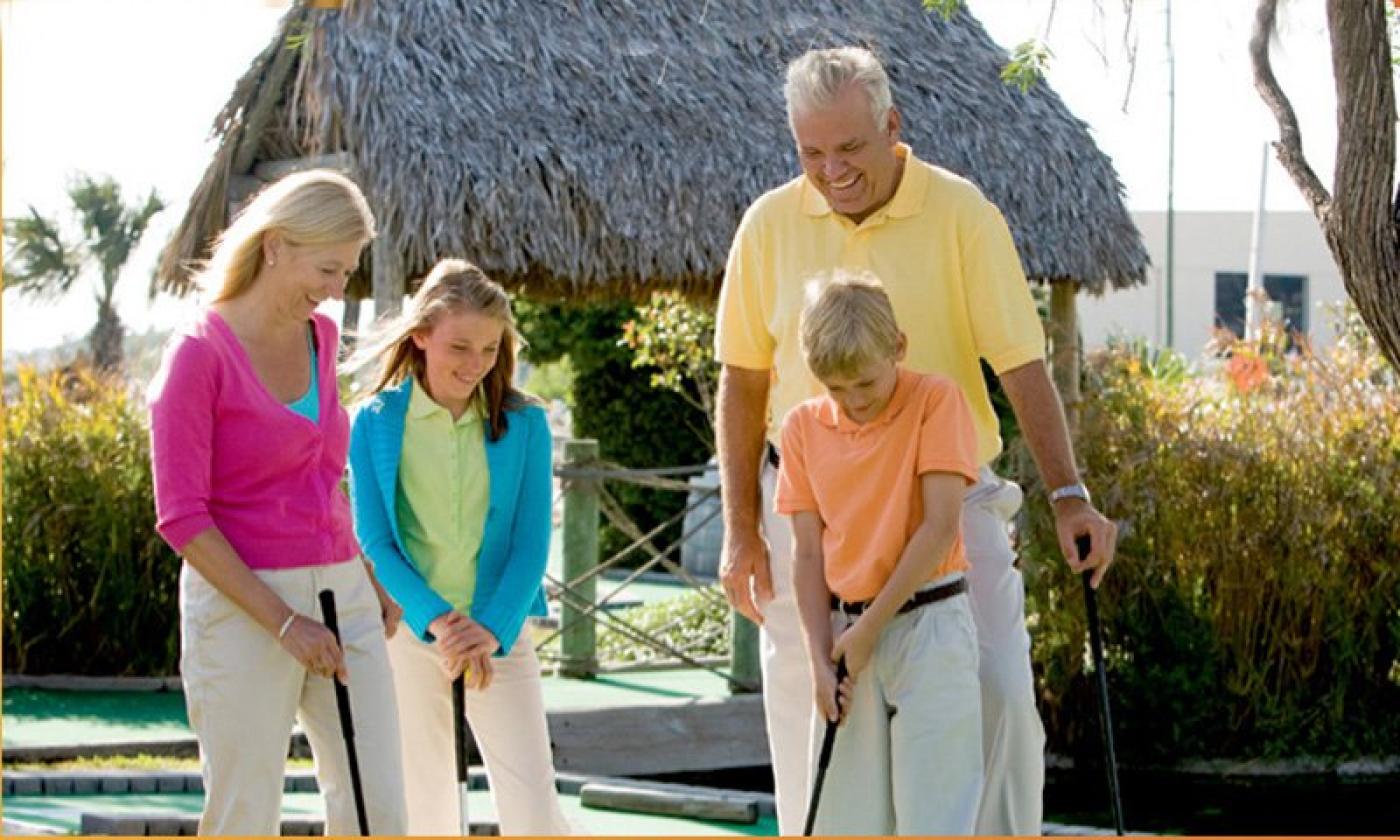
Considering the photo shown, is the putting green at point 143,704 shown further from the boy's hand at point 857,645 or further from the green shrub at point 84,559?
the boy's hand at point 857,645

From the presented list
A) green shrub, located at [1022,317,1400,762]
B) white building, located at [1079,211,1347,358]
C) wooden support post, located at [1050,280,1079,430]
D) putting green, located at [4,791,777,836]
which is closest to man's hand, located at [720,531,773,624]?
putting green, located at [4,791,777,836]

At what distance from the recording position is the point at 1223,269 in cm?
4138

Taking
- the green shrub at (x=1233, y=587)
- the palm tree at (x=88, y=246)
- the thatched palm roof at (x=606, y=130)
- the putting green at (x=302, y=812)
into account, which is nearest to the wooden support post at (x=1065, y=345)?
the green shrub at (x=1233, y=587)

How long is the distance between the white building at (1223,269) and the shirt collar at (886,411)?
118 feet

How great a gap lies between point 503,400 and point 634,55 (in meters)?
5.44

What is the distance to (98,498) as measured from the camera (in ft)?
36.1

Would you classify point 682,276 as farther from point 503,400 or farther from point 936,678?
point 936,678

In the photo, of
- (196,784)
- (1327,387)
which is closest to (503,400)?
(196,784)

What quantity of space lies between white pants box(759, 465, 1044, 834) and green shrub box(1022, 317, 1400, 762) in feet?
16.8

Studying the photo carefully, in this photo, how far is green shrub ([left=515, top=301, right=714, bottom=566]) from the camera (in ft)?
54.4

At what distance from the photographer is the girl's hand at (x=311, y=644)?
4.09 metres

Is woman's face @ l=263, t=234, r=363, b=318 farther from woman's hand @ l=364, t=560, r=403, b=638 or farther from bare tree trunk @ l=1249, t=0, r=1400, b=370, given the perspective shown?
bare tree trunk @ l=1249, t=0, r=1400, b=370

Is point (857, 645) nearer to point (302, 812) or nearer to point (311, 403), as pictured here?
point (311, 403)

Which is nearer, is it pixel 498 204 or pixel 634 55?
pixel 498 204
